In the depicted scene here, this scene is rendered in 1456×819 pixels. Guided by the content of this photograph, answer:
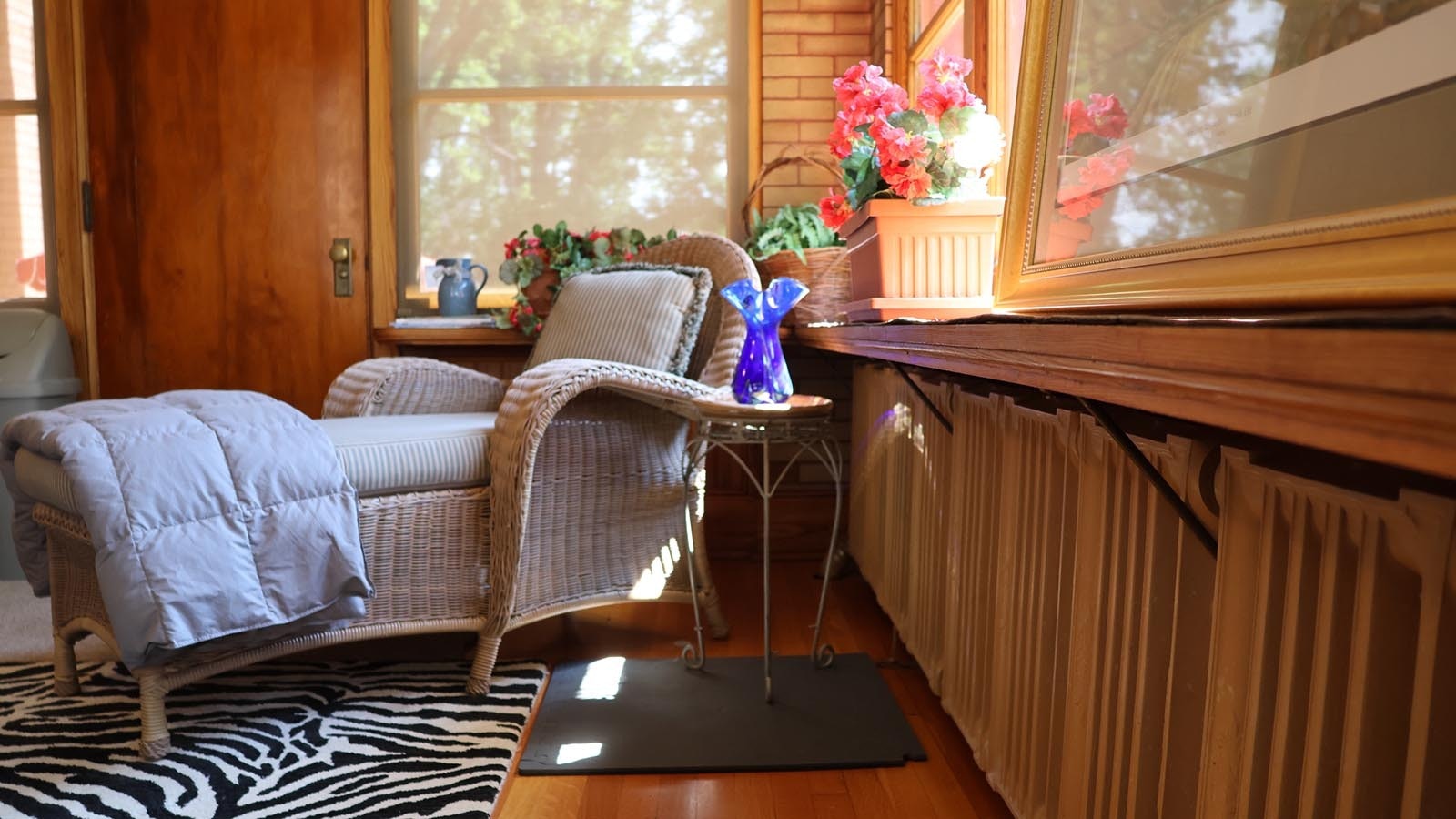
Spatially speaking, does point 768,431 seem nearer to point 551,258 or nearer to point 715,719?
point 715,719

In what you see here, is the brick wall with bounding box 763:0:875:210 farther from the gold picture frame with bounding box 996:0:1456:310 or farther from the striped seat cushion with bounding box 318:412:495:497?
the gold picture frame with bounding box 996:0:1456:310

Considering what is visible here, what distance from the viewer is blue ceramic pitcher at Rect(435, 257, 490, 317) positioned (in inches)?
125

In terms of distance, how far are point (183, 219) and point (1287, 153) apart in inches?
132

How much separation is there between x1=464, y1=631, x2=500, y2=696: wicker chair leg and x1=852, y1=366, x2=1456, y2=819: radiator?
35.1 inches

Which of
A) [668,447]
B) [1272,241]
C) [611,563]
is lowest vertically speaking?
[611,563]

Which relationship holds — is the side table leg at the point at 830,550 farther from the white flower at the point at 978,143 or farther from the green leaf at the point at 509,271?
the green leaf at the point at 509,271

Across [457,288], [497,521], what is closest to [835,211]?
[497,521]

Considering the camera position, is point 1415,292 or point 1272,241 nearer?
point 1415,292

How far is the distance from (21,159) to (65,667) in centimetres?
219

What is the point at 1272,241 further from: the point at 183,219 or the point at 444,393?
the point at 183,219

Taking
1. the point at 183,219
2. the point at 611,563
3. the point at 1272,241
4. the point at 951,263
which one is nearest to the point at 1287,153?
the point at 1272,241

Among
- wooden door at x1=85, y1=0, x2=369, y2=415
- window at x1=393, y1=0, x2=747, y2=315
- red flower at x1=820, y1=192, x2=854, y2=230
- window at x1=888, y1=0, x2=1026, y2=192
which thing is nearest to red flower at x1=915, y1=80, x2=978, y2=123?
window at x1=888, y1=0, x2=1026, y2=192

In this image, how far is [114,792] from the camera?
154 centimetres

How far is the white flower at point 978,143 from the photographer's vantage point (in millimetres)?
1649
